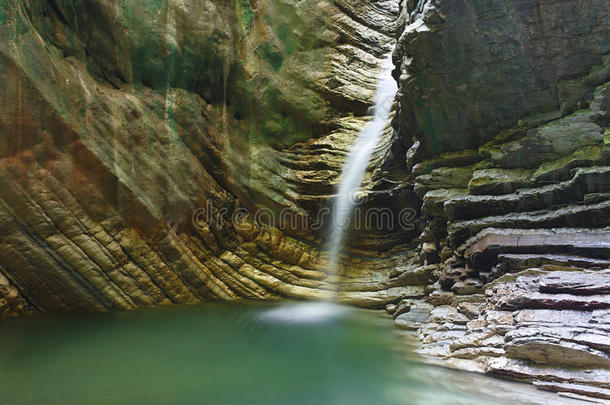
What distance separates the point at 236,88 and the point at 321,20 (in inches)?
222

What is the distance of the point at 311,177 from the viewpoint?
12414 millimetres

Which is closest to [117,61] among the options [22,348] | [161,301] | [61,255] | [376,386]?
[61,255]

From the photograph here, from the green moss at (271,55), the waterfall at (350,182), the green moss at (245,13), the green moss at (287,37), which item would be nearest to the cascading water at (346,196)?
the waterfall at (350,182)

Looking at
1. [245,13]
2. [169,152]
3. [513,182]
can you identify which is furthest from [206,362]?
[245,13]

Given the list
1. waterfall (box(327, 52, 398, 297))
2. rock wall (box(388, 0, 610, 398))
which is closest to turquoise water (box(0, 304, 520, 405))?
rock wall (box(388, 0, 610, 398))

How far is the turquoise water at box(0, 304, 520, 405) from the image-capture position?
183 inches

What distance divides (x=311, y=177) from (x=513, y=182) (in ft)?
21.0

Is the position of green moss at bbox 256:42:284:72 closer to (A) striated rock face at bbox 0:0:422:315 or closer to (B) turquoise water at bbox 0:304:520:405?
(A) striated rock face at bbox 0:0:422:315

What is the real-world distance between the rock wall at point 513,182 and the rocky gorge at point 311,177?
0.04 metres

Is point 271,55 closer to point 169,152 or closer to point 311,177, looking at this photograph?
point 311,177

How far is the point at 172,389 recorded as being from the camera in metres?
4.79

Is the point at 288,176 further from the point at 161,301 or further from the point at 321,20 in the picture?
the point at 321,20

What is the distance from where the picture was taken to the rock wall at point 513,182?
523cm

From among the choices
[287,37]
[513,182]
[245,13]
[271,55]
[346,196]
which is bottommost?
[346,196]
